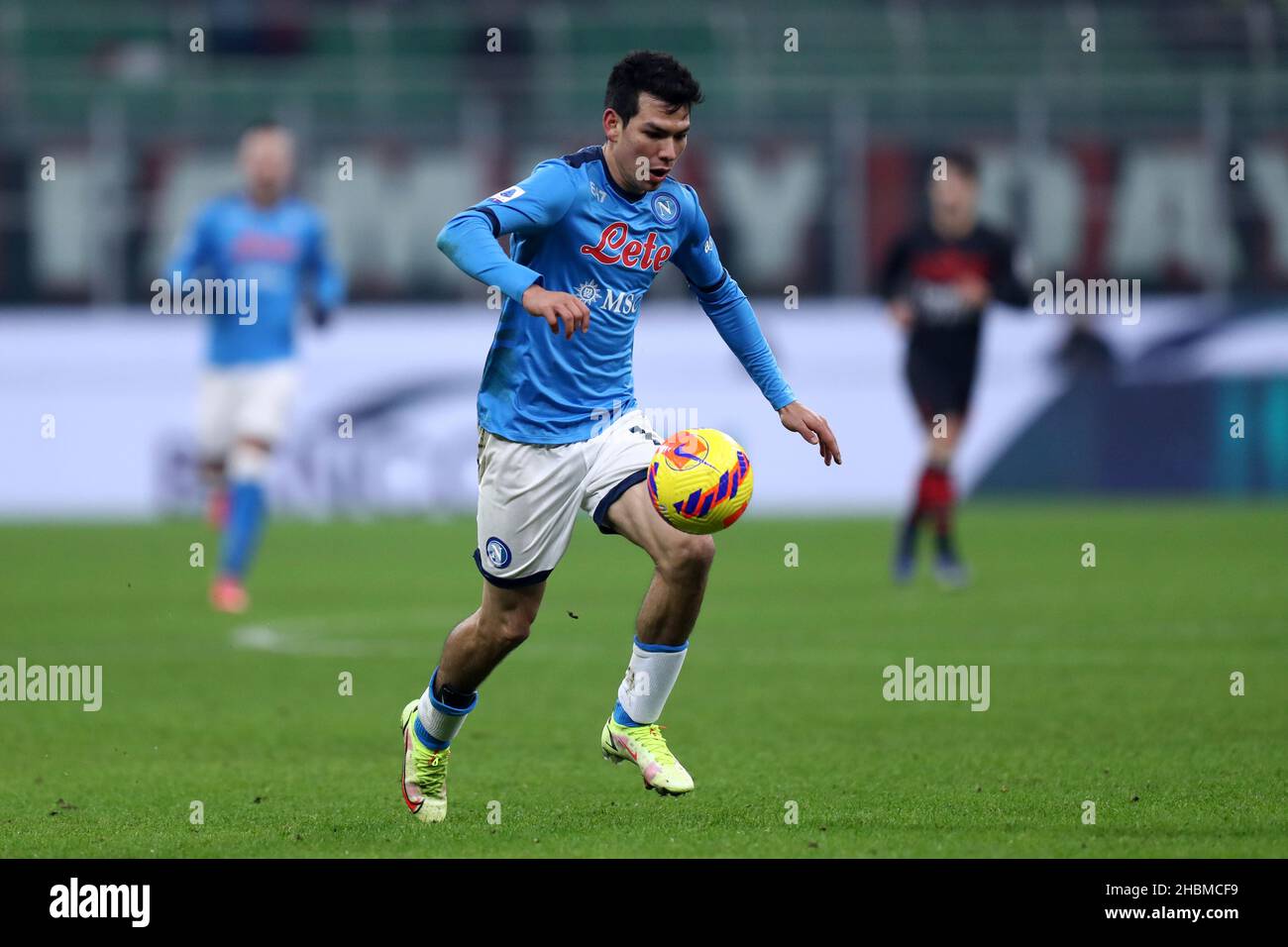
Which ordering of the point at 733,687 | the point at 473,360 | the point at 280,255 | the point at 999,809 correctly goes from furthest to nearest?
the point at 473,360 → the point at 280,255 → the point at 733,687 → the point at 999,809

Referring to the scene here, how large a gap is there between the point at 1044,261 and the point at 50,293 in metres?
10.1

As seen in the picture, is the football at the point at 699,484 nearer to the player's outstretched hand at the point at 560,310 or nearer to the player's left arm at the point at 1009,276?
the player's outstretched hand at the point at 560,310

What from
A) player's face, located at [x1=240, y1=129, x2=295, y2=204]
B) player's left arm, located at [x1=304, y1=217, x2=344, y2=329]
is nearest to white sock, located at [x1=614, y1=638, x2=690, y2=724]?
player's left arm, located at [x1=304, y1=217, x2=344, y2=329]

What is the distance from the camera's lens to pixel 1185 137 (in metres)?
22.2

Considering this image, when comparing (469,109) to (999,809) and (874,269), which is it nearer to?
(874,269)

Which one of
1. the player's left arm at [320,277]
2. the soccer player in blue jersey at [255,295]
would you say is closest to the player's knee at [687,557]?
the player's left arm at [320,277]

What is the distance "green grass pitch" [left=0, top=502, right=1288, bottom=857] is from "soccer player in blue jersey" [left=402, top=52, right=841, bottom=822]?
1.12ft

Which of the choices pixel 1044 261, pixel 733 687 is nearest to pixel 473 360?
pixel 1044 261

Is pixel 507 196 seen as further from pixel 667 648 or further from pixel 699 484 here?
pixel 667 648

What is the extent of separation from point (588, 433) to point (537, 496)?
269mm

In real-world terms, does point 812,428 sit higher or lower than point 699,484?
higher

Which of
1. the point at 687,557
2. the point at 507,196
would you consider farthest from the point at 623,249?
the point at 687,557

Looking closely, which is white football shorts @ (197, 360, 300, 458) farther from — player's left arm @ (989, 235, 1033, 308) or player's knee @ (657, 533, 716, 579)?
player's knee @ (657, 533, 716, 579)

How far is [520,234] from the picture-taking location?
6574 mm
